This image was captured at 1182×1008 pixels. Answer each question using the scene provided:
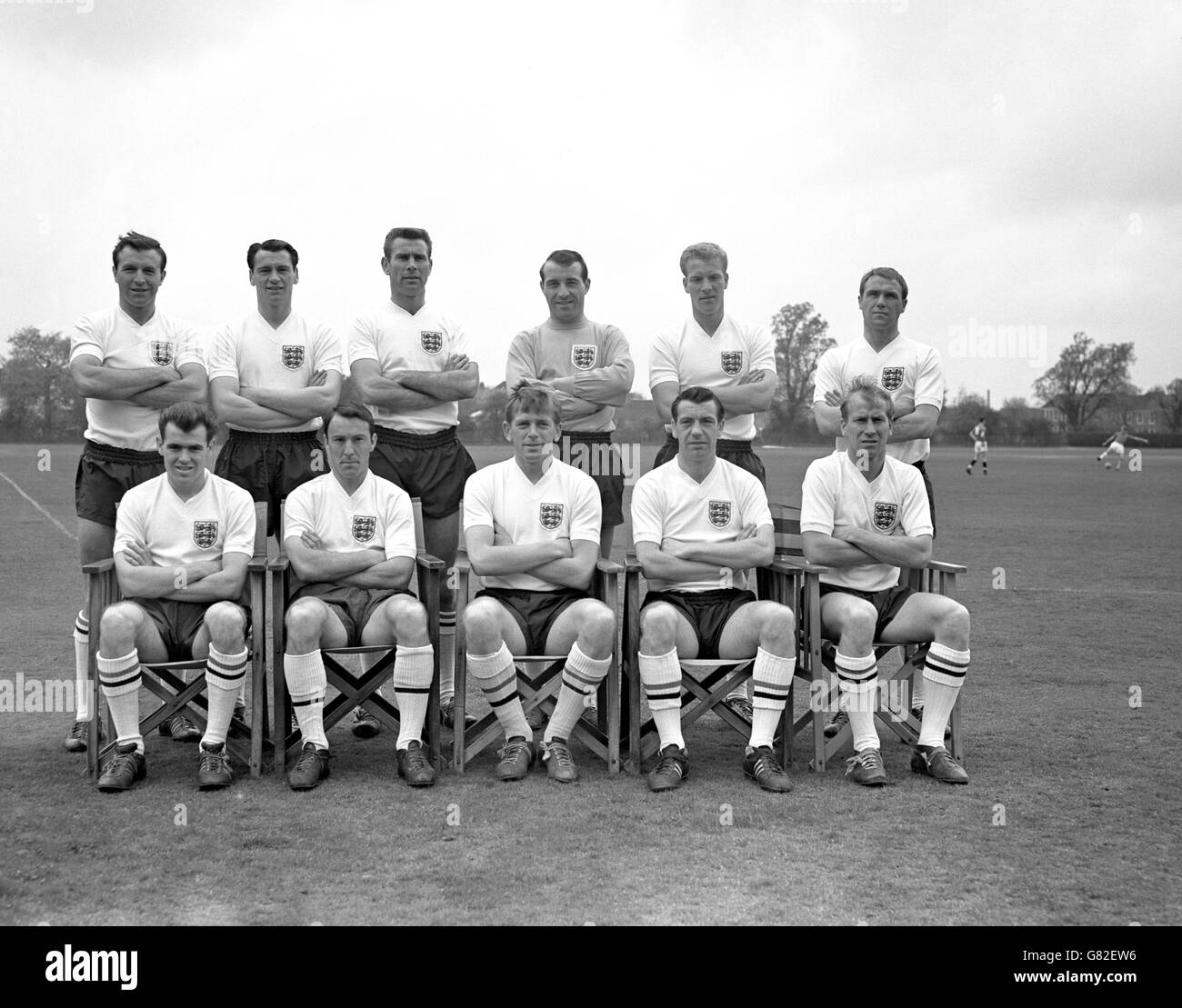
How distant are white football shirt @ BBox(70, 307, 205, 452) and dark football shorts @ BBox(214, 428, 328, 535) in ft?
1.21

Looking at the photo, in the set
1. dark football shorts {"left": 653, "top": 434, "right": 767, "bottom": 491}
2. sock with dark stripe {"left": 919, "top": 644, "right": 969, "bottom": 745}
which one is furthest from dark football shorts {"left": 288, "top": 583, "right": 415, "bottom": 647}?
sock with dark stripe {"left": 919, "top": 644, "right": 969, "bottom": 745}

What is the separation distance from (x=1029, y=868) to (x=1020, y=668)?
3.56m

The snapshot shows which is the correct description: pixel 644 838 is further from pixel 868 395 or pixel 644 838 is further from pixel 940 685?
pixel 868 395

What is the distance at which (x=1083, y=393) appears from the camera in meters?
87.8

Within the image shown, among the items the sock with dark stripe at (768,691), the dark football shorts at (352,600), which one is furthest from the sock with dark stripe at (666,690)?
the dark football shorts at (352,600)

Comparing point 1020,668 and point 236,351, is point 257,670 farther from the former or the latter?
point 1020,668

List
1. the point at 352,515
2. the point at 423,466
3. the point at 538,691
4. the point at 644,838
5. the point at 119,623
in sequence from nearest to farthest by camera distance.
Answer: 1. the point at 644,838
2. the point at 119,623
3. the point at 538,691
4. the point at 352,515
5. the point at 423,466

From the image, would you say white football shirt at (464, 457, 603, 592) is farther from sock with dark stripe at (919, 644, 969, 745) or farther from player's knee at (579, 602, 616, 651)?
sock with dark stripe at (919, 644, 969, 745)

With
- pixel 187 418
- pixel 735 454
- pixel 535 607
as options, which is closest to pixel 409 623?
pixel 535 607

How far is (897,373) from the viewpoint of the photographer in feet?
19.2

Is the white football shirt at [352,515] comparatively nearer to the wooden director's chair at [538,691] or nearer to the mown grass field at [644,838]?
the wooden director's chair at [538,691]

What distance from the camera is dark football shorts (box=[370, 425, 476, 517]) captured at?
576cm

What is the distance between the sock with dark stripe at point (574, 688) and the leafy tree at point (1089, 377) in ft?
294

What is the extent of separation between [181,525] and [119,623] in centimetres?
52
